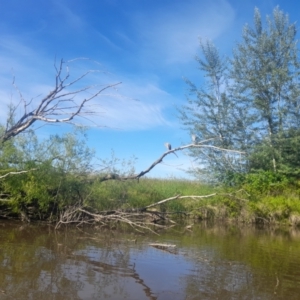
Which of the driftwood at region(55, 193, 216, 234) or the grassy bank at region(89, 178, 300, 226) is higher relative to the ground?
the grassy bank at region(89, 178, 300, 226)

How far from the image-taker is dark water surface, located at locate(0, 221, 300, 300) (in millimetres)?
5449

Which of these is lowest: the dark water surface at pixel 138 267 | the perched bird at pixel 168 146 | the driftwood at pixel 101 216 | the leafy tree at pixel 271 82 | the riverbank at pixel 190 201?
the dark water surface at pixel 138 267

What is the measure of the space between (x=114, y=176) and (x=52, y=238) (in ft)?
14.1

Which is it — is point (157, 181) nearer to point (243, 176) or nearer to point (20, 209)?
point (243, 176)

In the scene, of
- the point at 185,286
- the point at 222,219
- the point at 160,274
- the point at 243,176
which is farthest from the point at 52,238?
the point at 243,176

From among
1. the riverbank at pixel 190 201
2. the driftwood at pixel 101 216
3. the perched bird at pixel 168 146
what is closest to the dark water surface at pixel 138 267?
the driftwood at pixel 101 216

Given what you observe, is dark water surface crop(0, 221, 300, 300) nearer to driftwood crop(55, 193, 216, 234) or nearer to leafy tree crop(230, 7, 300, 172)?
driftwood crop(55, 193, 216, 234)

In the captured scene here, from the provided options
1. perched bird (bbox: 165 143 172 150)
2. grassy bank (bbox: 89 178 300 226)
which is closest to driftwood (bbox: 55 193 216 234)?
grassy bank (bbox: 89 178 300 226)

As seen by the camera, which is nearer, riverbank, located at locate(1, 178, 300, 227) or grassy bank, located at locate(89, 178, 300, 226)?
riverbank, located at locate(1, 178, 300, 227)

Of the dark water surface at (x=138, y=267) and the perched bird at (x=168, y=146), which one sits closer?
the dark water surface at (x=138, y=267)

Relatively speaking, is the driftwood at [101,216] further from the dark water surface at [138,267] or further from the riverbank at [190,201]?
the dark water surface at [138,267]

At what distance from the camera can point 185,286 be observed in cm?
587

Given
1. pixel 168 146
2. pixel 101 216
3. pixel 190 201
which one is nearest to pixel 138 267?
pixel 101 216

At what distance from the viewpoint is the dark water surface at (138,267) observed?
545cm
